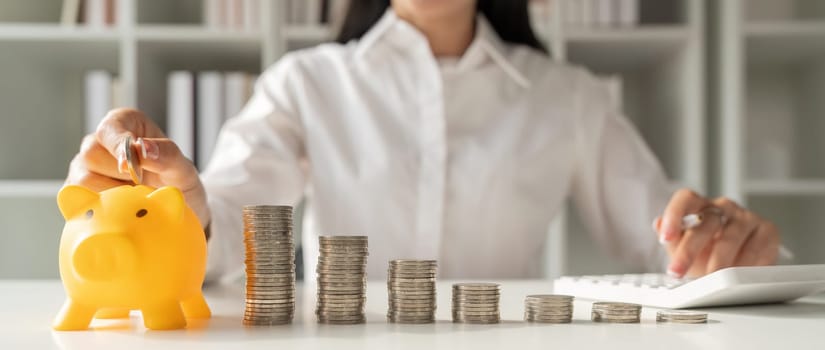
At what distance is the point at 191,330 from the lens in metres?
0.59

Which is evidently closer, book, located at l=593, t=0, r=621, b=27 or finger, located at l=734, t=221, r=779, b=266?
finger, located at l=734, t=221, r=779, b=266

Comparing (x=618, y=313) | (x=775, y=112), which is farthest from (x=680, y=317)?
(x=775, y=112)

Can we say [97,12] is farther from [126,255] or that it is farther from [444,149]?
[126,255]

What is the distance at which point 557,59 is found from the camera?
2.13 m

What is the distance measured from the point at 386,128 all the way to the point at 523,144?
26 cm

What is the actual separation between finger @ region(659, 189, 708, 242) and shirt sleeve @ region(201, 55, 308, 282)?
1.84 feet

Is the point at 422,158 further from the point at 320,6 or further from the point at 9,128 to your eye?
the point at 9,128

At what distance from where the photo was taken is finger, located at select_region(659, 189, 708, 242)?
0.95 m

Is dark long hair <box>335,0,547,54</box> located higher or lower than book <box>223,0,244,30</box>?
lower

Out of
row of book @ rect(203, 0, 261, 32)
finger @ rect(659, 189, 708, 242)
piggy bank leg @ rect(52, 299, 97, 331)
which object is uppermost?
row of book @ rect(203, 0, 261, 32)

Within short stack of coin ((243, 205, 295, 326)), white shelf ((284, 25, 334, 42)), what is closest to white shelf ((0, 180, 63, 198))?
white shelf ((284, 25, 334, 42))

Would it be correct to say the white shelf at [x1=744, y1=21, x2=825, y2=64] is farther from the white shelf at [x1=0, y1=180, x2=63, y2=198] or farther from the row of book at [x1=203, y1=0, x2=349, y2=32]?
the white shelf at [x1=0, y1=180, x2=63, y2=198]

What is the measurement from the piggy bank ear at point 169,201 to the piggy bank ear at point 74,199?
0.04 meters

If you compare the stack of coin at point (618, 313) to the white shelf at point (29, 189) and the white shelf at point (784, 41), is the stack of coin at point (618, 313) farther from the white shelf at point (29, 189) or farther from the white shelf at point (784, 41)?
the white shelf at point (29, 189)
